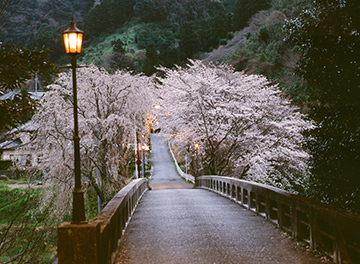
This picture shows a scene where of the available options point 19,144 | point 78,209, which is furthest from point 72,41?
point 19,144

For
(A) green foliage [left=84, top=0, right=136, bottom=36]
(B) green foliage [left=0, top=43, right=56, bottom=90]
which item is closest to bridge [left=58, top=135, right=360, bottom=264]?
(B) green foliage [left=0, top=43, right=56, bottom=90]

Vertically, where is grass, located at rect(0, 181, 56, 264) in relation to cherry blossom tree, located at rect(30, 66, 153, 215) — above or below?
below

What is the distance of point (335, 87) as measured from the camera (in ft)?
25.6

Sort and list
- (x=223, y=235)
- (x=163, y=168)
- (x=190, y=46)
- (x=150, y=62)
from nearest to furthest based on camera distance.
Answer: (x=223, y=235), (x=163, y=168), (x=150, y=62), (x=190, y=46)

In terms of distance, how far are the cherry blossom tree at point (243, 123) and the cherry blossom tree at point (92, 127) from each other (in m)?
6.29

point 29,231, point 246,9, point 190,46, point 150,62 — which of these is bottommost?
point 29,231

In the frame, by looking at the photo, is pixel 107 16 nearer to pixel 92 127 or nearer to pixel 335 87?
pixel 92 127

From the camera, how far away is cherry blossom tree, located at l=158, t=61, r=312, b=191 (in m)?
25.2

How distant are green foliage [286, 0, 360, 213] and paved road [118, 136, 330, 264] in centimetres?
168

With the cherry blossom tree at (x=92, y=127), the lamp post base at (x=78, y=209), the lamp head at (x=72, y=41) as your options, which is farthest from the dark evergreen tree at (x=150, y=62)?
the lamp post base at (x=78, y=209)

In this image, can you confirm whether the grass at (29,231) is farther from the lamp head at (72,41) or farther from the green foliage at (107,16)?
the green foliage at (107,16)

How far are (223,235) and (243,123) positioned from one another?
19.1 m

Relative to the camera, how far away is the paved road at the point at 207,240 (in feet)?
21.7

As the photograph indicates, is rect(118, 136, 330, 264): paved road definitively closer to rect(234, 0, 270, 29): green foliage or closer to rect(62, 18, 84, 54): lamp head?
rect(62, 18, 84, 54): lamp head
